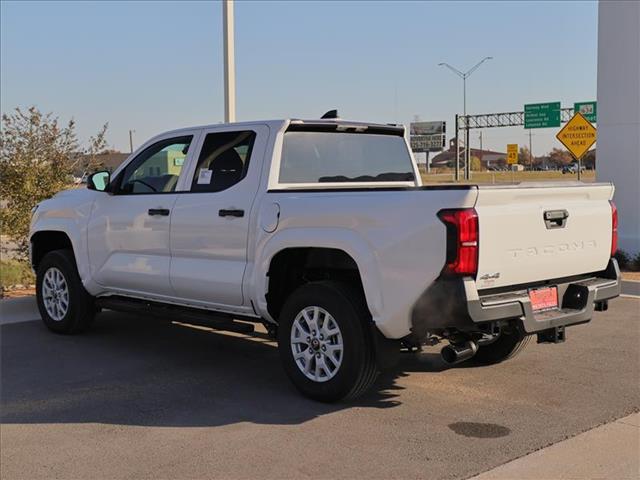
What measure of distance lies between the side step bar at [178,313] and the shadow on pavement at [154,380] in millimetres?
415

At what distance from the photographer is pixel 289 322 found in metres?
5.44

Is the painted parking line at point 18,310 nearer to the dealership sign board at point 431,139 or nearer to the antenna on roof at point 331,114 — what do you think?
the antenna on roof at point 331,114

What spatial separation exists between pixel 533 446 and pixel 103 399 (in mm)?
3053

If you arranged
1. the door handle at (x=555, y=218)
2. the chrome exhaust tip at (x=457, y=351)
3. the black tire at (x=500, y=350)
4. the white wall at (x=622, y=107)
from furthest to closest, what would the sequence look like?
the white wall at (x=622, y=107) → the black tire at (x=500, y=350) → the chrome exhaust tip at (x=457, y=351) → the door handle at (x=555, y=218)

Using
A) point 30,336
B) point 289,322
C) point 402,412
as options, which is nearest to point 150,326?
point 30,336

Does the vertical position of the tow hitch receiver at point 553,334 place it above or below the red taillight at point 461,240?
below

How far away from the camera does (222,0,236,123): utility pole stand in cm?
1213

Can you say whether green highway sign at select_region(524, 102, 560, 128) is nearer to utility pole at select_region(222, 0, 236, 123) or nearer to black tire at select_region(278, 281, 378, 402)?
utility pole at select_region(222, 0, 236, 123)

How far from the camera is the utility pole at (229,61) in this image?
1213 cm

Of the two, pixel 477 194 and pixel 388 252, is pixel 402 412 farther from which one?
pixel 477 194

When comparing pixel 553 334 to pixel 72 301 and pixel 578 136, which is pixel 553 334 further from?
pixel 578 136

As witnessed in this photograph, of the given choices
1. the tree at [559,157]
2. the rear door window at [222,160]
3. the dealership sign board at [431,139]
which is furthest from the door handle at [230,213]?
the tree at [559,157]

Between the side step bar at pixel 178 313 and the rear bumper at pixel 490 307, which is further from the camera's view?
the side step bar at pixel 178 313

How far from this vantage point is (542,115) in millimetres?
52000
